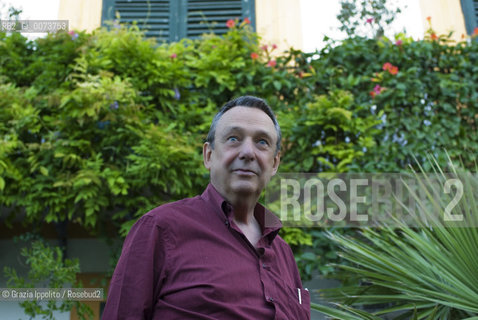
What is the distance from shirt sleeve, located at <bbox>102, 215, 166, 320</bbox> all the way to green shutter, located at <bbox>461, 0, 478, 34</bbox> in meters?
4.77

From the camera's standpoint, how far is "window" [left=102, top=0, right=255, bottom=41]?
4.78 metres

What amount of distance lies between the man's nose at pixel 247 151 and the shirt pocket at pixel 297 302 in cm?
44

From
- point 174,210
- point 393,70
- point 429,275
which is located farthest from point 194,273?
point 393,70

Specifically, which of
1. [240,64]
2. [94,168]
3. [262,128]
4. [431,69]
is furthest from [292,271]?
[431,69]

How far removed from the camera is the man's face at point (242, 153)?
1.55 meters

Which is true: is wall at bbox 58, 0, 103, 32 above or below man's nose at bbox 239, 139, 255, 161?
above

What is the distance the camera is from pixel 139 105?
12.4 feet

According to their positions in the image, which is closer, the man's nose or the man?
the man

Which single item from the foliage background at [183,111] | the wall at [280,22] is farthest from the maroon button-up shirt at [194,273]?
the wall at [280,22]

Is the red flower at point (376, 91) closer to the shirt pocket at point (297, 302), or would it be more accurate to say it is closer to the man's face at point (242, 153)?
the man's face at point (242, 153)

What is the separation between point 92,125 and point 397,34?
2986 mm

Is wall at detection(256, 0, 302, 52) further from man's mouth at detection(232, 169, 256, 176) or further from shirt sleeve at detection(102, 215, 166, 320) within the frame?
shirt sleeve at detection(102, 215, 166, 320)

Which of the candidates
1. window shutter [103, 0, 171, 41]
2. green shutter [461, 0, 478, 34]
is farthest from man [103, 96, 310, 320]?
green shutter [461, 0, 478, 34]

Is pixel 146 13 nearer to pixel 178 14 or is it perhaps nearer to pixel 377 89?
pixel 178 14
